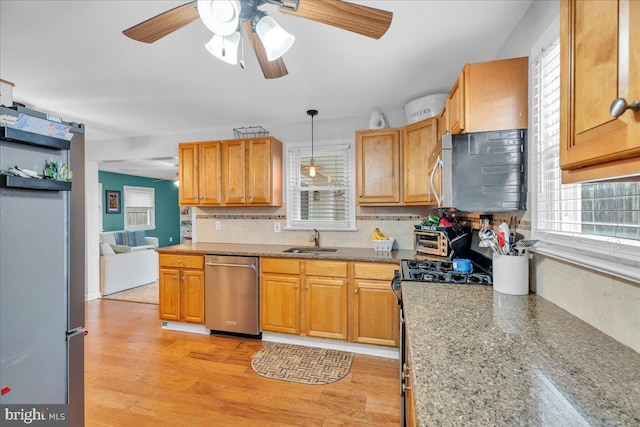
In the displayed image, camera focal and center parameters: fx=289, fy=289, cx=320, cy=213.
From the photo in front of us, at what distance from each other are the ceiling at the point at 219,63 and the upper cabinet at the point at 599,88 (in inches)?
42.3

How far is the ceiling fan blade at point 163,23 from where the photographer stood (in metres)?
1.23

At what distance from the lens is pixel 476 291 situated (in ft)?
4.79

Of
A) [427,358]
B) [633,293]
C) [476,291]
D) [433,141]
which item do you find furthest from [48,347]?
[433,141]

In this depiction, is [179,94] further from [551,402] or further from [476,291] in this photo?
[551,402]

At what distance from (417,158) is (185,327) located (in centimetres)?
301

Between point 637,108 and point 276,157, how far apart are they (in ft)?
9.88

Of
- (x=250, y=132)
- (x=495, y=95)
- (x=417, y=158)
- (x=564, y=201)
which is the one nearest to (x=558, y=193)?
(x=564, y=201)

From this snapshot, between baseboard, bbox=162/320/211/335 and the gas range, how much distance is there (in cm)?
233

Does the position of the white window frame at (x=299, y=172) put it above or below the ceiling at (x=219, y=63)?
below

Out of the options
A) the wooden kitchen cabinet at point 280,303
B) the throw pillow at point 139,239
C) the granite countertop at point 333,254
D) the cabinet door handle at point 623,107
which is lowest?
the wooden kitchen cabinet at point 280,303

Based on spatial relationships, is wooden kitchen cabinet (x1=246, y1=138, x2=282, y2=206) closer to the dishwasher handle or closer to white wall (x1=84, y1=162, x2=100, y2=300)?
the dishwasher handle

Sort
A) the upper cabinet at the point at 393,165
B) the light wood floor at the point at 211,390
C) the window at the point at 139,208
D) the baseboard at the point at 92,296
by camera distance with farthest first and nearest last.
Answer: the window at the point at 139,208 → the baseboard at the point at 92,296 → the upper cabinet at the point at 393,165 → the light wood floor at the point at 211,390

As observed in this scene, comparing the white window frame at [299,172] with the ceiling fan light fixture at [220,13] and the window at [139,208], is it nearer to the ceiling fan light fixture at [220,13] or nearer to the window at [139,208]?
the ceiling fan light fixture at [220,13]

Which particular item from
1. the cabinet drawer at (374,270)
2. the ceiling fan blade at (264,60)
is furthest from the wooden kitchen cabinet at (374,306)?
the ceiling fan blade at (264,60)
